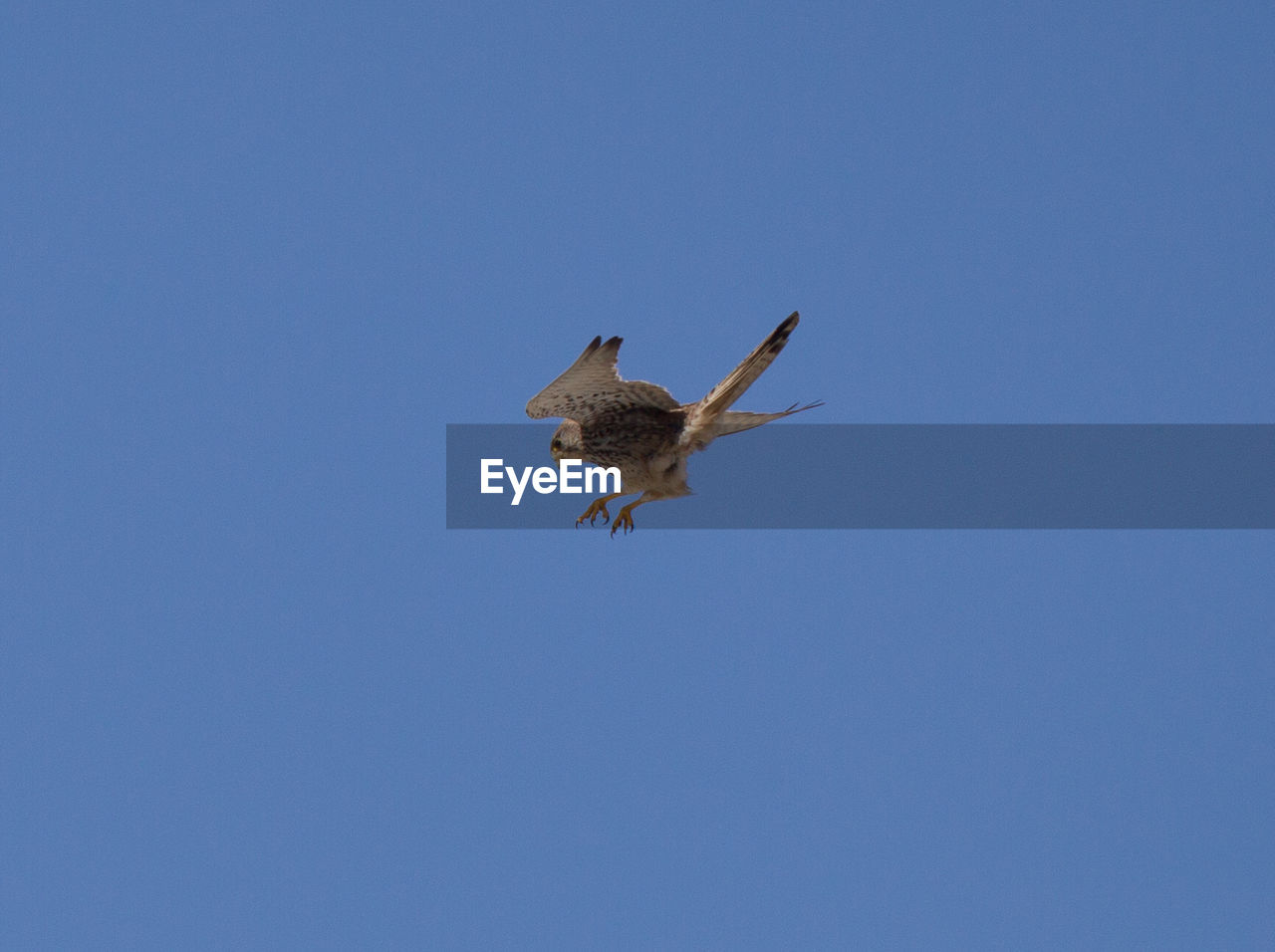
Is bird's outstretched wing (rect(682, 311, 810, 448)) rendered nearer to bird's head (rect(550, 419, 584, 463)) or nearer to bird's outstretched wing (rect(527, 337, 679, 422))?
bird's outstretched wing (rect(527, 337, 679, 422))

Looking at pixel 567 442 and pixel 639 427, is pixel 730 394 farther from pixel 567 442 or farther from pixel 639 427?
pixel 567 442

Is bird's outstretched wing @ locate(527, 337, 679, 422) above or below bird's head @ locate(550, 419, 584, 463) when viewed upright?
above

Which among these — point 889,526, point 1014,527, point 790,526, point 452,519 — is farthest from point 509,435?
point 1014,527

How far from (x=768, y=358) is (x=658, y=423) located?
3.40 ft

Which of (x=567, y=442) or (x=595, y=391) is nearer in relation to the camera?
(x=595, y=391)

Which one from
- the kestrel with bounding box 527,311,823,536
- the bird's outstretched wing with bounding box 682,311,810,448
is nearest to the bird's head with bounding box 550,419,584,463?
the kestrel with bounding box 527,311,823,536

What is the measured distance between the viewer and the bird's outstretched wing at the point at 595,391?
10.2 metres

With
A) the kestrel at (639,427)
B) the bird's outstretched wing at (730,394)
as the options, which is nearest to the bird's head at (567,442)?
the kestrel at (639,427)

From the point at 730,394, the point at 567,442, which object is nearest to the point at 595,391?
the point at 567,442

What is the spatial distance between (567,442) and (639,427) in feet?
1.65

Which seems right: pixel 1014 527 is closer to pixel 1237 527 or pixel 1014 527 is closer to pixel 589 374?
pixel 1237 527

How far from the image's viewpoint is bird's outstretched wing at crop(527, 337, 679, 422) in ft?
33.5

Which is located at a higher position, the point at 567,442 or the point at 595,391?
the point at 595,391

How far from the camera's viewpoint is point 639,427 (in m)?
11.0
